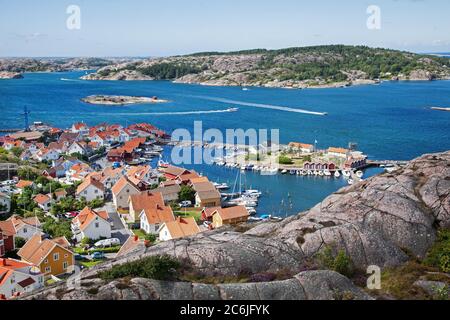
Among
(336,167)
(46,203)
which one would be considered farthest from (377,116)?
(46,203)

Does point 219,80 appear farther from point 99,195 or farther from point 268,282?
point 268,282

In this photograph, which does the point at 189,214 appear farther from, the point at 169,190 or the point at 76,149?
the point at 76,149

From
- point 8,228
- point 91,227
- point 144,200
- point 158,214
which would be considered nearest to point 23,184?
point 144,200

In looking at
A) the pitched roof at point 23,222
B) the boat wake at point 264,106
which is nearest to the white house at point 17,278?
the pitched roof at point 23,222

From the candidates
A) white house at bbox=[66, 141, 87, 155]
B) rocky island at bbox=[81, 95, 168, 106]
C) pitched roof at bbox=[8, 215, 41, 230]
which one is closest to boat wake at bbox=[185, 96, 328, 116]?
rocky island at bbox=[81, 95, 168, 106]

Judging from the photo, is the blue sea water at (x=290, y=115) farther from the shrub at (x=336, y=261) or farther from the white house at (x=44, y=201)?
the shrub at (x=336, y=261)

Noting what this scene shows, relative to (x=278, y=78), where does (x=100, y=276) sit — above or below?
below
